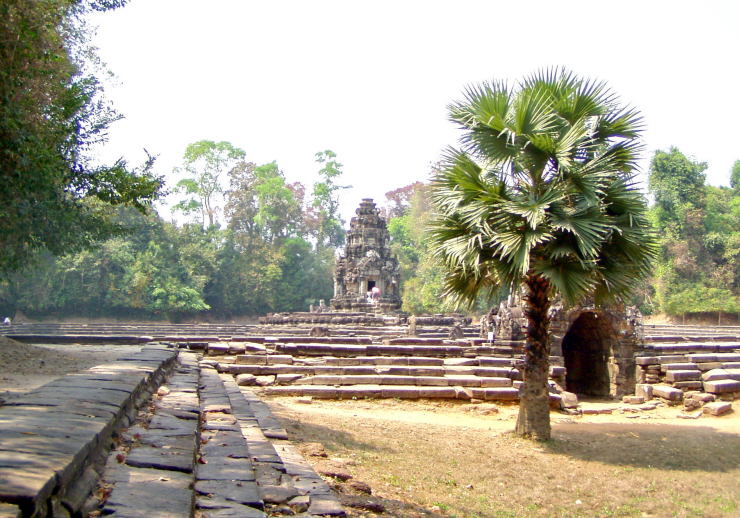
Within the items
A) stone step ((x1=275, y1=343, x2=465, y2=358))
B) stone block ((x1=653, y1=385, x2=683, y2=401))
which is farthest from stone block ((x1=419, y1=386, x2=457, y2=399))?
stone block ((x1=653, y1=385, x2=683, y2=401))

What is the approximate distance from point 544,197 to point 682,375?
7.79 m

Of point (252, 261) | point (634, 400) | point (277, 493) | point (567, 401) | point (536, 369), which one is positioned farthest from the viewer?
point (252, 261)

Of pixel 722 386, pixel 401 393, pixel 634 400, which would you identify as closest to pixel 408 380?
pixel 401 393

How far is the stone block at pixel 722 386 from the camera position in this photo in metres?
13.1

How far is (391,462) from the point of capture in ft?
21.9

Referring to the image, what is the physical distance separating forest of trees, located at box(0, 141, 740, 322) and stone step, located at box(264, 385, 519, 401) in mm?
20974

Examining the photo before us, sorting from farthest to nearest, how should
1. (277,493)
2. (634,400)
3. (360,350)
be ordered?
1. (360,350)
2. (634,400)
3. (277,493)

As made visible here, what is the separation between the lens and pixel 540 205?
807 cm

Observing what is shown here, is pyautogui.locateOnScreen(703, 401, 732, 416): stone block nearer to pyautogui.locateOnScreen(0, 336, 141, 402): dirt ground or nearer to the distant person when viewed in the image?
pyautogui.locateOnScreen(0, 336, 141, 402): dirt ground

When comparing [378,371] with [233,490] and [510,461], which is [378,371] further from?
[233,490]

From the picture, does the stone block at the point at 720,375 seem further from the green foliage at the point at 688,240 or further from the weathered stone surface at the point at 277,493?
the green foliage at the point at 688,240

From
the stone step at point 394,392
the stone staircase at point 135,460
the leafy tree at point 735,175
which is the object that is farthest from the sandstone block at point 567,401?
the leafy tree at point 735,175

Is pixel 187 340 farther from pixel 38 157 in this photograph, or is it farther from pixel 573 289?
pixel 573 289

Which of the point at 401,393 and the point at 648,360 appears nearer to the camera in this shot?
the point at 401,393
